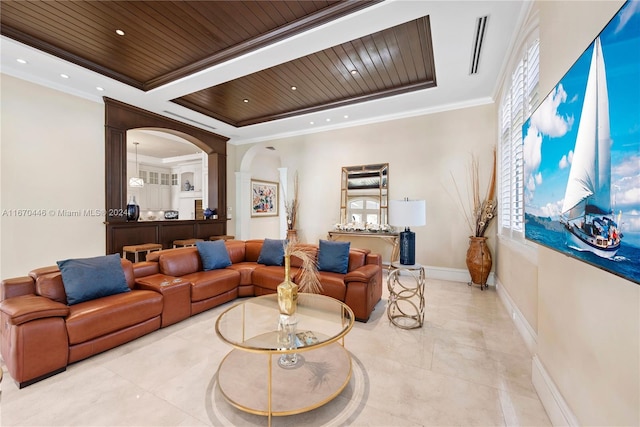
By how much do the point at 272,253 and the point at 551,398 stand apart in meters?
3.36

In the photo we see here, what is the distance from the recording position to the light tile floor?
64.4 inches

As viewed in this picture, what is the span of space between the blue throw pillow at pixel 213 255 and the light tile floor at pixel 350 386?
1062 mm

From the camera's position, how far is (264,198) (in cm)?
838

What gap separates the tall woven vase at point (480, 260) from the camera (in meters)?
4.20

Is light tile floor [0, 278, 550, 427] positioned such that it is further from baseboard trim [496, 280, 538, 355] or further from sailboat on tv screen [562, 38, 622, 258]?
sailboat on tv screen [562, 38, 622, 258]

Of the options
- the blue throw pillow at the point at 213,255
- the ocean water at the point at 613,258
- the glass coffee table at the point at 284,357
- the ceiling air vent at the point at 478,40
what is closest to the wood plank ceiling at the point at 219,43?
the ceiling air vent at the point at 478,40

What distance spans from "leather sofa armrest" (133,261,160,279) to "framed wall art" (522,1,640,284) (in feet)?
13.1

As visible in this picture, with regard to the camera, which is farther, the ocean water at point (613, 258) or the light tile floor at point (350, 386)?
the light tile floor at point (350, 386)

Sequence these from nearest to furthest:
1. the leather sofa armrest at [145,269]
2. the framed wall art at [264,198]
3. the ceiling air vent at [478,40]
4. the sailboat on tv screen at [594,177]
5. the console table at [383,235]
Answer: the sailboat on tv screen at [594,177] < the ceiling air vent at [478,40] < the leather sofa armrest at [145,269] < the console table at [383,235] < the framed wall art at [264,198]

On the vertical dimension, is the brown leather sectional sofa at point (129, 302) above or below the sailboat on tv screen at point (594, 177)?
below

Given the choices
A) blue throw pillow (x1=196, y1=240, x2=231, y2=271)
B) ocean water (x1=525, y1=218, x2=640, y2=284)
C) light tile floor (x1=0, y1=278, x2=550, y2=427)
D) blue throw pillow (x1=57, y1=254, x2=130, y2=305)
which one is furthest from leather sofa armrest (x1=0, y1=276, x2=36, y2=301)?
ocean water (x1=525, y1=218, x2=640, y2=284)

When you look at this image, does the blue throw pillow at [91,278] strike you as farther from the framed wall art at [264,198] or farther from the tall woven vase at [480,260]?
the framed wall art at [264,198]

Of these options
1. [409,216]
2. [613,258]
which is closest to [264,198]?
[409,216]

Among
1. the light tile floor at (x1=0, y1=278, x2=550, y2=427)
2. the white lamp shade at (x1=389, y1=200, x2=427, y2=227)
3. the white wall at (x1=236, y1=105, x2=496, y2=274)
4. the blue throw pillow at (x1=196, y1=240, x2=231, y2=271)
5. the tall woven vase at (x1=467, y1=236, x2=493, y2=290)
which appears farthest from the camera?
the white wall at (x1=236, y1=105, x2=496, y2=274)
